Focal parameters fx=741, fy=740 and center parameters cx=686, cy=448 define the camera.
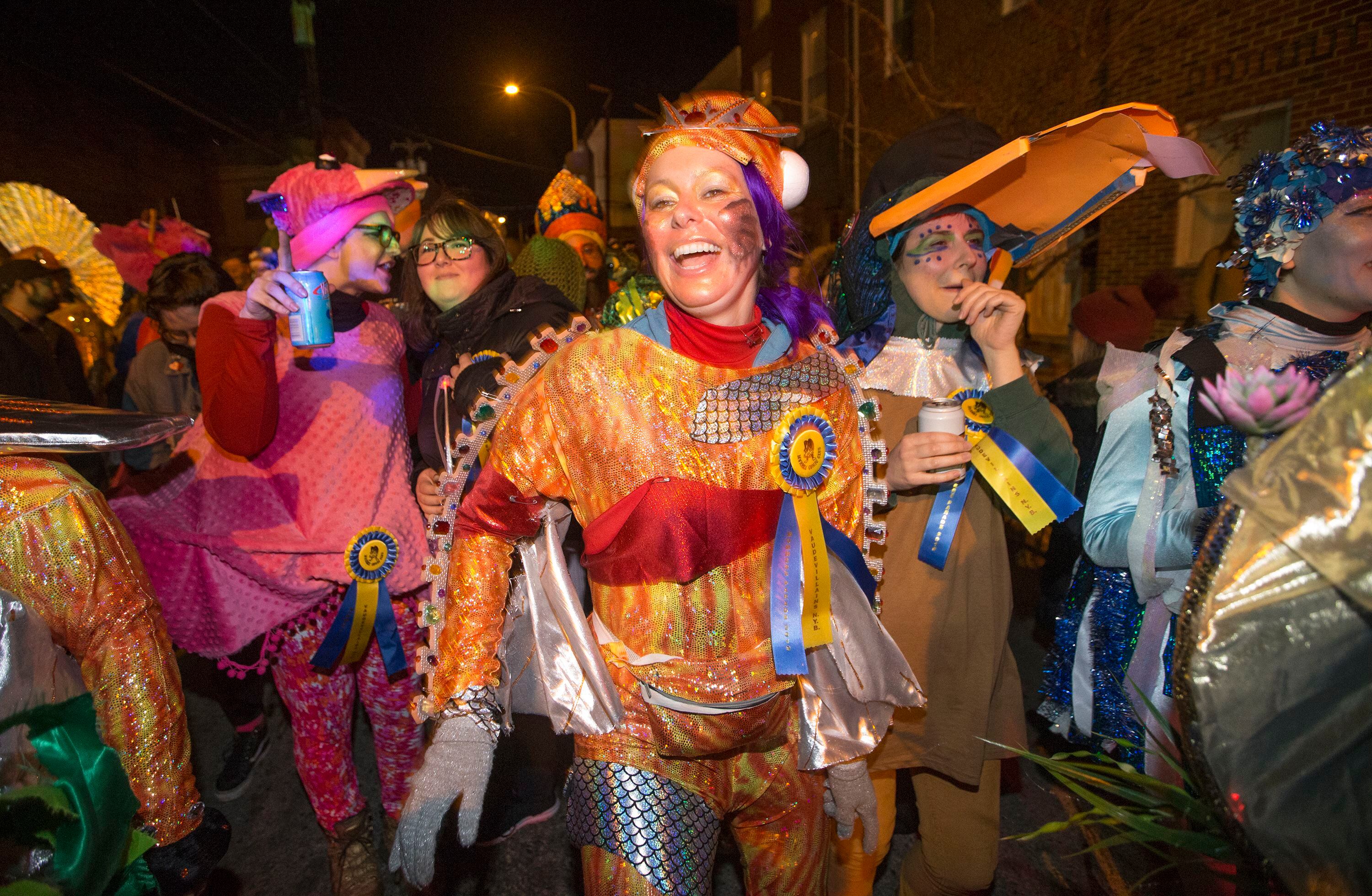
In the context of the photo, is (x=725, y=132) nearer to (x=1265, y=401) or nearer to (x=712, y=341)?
(x=712, y=341)

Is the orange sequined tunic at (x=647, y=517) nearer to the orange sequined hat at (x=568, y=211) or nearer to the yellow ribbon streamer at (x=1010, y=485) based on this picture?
the yellow ribbon streamer at (x=1010, y=485)

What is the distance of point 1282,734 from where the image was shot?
2.58 ft

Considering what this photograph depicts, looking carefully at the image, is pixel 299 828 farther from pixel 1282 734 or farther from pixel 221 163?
pixel 221 163

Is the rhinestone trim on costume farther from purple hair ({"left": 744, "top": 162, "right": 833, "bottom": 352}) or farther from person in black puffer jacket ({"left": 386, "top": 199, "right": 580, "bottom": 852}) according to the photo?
person in black puffer jacket ({"left": 386, "top": 199, "right": 580, "bottom": 852})

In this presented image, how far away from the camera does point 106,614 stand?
4.87ft

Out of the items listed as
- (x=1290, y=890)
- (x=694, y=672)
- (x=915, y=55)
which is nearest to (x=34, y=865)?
(x=694, y=672)

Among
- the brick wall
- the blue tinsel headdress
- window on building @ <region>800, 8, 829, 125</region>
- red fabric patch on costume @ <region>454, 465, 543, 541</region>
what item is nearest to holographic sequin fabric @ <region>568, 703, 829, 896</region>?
red fabric patch on costume @ <region>454, 465, 543, 541</region>

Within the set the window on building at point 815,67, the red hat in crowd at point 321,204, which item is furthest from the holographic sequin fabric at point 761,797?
the window on building at point 815,67

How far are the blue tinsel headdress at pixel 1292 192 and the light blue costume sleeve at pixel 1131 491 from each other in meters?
0.41

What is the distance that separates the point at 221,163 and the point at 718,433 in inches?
649

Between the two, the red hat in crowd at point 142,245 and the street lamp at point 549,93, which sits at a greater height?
the street lamp at point 549,93

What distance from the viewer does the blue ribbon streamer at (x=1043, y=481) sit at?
1.97 meters

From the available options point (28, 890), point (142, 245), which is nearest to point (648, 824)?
point (28, 890)

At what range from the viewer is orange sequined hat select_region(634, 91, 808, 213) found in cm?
176
